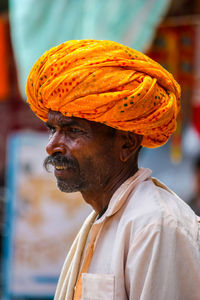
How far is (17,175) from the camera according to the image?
589 cm

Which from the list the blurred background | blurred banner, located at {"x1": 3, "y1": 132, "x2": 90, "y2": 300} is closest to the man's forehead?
the blurred background

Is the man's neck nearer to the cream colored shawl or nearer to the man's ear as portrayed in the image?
the man's ear

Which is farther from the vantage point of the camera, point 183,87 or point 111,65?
point 183,87

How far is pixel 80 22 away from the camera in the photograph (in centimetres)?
504

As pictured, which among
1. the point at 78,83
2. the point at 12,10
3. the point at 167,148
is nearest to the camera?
the point at 78,83

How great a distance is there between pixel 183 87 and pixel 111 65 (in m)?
3.05

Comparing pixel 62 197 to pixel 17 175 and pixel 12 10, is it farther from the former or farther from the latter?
pixel 12 10

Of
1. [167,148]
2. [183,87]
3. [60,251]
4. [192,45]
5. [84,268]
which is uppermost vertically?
[192,45]

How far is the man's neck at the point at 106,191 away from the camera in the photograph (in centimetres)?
255

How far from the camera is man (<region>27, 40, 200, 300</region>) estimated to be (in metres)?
2.16

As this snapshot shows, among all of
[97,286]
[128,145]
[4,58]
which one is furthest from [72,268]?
A: [4,58]

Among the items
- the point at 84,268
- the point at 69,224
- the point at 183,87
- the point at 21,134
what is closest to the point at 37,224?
the point at 69,224

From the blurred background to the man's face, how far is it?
270cm

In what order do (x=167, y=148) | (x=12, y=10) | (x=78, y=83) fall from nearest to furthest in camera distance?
(x=78, y=83)
(x=12, y=10)
(x=167, y=148)
